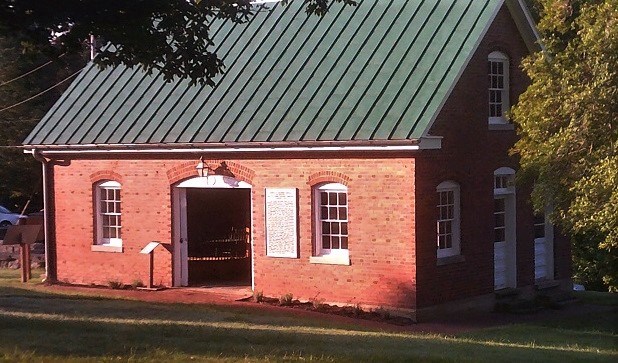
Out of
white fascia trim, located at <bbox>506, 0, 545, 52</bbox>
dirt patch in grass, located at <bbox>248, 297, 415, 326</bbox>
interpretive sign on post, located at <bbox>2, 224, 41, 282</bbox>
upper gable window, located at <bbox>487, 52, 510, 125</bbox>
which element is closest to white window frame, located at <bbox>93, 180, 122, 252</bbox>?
interpretive sign on post, located at <bbox>2, 224, 41, 282</bbox>

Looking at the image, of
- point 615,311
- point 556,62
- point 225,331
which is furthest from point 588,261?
point 225,331

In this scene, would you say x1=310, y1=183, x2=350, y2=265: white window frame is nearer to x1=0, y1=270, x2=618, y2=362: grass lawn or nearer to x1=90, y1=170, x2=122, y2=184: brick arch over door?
x1=0, y1=270, x2=618, y2=362: grass lawn

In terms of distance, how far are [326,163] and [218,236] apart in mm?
6702

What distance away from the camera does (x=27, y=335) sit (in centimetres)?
1282

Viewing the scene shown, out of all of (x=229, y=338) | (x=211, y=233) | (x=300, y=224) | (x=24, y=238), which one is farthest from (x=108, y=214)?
(x=229, y=338)

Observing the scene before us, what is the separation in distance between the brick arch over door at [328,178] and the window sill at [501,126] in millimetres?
3728

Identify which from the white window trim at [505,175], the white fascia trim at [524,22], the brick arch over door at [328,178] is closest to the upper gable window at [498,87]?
the white fascia trim at [524,22]

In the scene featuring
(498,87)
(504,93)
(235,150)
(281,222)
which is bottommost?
(281,222)

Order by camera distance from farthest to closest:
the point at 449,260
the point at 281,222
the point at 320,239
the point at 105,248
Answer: the point at 105,248 → the point at 281,222 → the point at 320,239 → the point at 449,260

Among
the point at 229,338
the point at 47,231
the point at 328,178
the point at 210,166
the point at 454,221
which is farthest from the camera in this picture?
the point at 47,231

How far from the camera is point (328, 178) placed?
2130 cm

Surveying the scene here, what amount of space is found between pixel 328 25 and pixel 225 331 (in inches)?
434

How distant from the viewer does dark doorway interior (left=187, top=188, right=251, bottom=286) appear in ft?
84.5

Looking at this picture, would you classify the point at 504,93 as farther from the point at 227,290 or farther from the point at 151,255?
the point at 151,255
